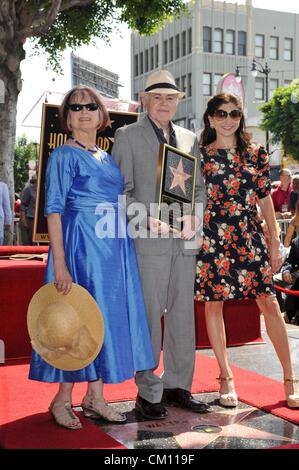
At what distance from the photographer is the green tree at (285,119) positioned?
37500mm

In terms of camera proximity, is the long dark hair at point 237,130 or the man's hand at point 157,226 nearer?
the man's hand at point 157,226

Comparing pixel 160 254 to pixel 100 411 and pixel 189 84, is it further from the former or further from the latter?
pixel 189 84

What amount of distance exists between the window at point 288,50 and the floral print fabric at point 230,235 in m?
53.9

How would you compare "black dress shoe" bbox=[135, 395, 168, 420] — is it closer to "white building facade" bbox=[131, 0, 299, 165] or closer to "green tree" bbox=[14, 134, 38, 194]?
"white building facade" bbox=[131, 0, 299, 165]

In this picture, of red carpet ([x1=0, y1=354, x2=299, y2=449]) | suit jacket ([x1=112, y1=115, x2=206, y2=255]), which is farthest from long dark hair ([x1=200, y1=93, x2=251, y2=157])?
red carpet ([x1=0, y1=354, x2=299, y2=449])

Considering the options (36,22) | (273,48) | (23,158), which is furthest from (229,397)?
(23,158)

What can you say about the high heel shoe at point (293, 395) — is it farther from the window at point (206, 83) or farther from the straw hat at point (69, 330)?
the window at point (206, 83)

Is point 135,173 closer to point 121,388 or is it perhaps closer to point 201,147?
point 201,147

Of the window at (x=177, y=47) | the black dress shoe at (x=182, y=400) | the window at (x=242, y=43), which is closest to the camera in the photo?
the black dress shoe at (x=182, y=400)

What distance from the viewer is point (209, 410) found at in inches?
161

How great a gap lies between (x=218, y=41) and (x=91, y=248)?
51.2 m

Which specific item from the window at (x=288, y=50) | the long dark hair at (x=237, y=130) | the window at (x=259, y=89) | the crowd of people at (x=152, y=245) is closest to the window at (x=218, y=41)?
the window at (x=259, y=89)
